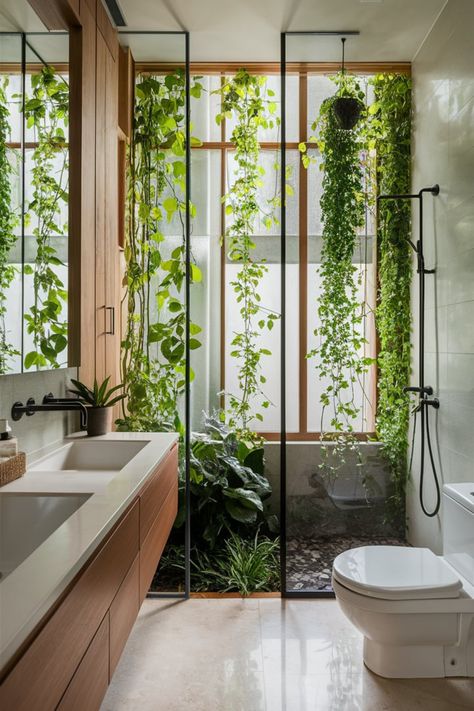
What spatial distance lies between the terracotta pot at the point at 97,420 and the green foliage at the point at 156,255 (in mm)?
537

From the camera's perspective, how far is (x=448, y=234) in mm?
2498

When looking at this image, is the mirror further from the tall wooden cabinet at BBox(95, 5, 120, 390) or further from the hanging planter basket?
the hanging planter basket

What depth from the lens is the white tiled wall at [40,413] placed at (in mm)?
1864

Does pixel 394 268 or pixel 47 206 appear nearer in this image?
pixel 47 206

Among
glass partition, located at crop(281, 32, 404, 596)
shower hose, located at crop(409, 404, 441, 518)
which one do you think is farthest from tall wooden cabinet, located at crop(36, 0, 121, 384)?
shower hose, located at crop(409, 404, 441, 518)

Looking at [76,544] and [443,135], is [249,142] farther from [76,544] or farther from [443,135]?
[76,544]

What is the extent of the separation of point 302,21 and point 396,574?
8.12 feet

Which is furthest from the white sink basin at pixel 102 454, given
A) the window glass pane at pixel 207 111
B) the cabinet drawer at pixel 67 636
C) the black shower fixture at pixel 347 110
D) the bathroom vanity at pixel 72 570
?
the window glass pane at pixel 207 111

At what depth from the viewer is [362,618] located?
2.08 metres

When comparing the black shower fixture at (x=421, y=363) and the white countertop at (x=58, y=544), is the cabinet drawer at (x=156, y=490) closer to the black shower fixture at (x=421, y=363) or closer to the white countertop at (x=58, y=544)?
the white countertop at (x=58, y=544)

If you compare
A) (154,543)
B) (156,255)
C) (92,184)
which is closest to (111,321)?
(156,255)

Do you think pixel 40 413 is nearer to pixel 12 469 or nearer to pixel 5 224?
pixel 12 469

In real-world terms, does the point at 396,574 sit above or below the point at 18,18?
below

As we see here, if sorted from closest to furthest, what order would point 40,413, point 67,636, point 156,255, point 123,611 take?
point 67,636
point 123,611
point 40,413
point 156,255
